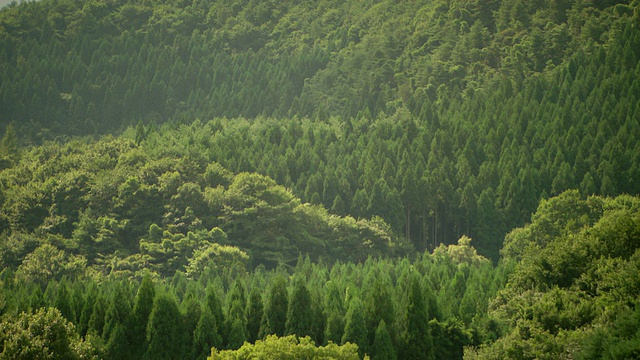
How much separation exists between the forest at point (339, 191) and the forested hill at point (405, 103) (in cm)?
34

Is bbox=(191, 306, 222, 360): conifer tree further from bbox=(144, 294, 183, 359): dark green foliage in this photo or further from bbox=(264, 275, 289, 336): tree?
bbox=(264, 275, 289, 336): tree

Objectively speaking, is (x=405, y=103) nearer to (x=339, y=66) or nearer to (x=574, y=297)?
(x=339, y=66)

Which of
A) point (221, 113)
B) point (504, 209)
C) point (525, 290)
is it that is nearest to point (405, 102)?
point (221, 113)

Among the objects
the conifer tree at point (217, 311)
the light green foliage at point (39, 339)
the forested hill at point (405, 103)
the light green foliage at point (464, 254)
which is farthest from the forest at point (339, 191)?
the light green foliage at point (464, 254)

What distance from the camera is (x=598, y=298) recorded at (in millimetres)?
62500

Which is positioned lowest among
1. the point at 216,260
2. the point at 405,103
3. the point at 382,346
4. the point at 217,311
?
the point at 216,260

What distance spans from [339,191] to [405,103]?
34.4 metres

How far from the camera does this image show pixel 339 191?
126562mm

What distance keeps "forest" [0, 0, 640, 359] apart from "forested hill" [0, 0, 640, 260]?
1.11ft

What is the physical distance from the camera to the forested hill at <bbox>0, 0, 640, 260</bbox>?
404 ft

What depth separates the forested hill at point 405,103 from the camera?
123188 millimetres

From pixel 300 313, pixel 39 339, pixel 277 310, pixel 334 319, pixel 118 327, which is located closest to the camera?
pixel 39 339

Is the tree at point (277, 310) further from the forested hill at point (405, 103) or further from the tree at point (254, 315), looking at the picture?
the forested hill at point (405, 103)

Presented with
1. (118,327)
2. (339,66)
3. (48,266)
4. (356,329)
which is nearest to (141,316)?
(118,327)
